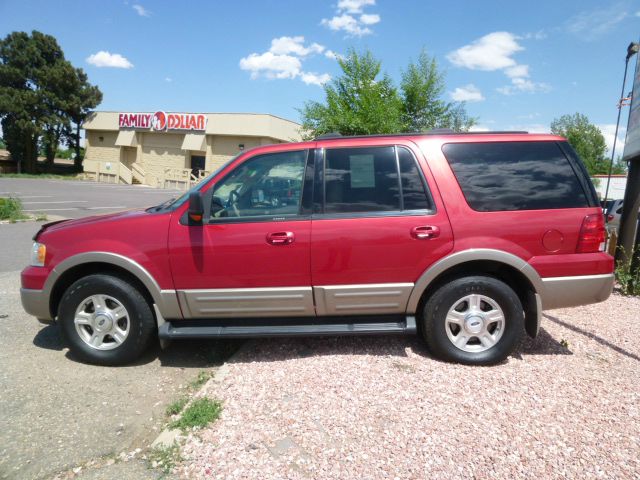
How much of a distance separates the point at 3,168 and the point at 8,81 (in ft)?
25.7

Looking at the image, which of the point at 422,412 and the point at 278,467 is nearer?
the point at 278,467

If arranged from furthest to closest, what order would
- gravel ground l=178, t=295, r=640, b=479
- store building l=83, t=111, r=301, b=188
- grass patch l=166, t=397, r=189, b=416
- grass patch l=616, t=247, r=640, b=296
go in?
store building l=83, t=111, r=301, b=188, grass patch l=616, t=247, r=640, b=296, grass patch l=166, t=397, r=189, b=416, gravel ground l=178, t=295, r=640, b=479

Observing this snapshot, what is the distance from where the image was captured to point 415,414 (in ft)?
9.54

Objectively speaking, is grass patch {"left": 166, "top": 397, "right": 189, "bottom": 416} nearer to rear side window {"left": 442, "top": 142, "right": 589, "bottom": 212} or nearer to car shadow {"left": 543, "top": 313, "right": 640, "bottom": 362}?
rear side window {"left": 442, "top": 142, "right": 589, "bottom": 212}

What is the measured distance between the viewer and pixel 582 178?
364cm

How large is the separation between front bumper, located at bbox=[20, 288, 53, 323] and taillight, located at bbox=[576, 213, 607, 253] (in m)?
4.54

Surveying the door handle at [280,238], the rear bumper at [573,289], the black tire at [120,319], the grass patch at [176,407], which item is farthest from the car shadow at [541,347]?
the black tire at [120,319]

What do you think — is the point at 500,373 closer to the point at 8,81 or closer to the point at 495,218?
the point at 495,218

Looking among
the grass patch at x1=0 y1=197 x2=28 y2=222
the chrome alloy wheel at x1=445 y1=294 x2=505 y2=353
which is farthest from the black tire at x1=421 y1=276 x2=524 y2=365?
the grass patch at x1=0 y1=197 x2=28 y2=222

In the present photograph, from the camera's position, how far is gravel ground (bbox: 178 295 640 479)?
2.44m

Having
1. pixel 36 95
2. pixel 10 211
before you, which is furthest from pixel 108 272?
pixel 36 95

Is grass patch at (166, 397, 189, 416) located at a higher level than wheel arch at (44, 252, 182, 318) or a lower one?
lower

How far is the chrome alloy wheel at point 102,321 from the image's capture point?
12.2ft

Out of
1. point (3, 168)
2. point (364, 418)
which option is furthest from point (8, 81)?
point (364, 418)
